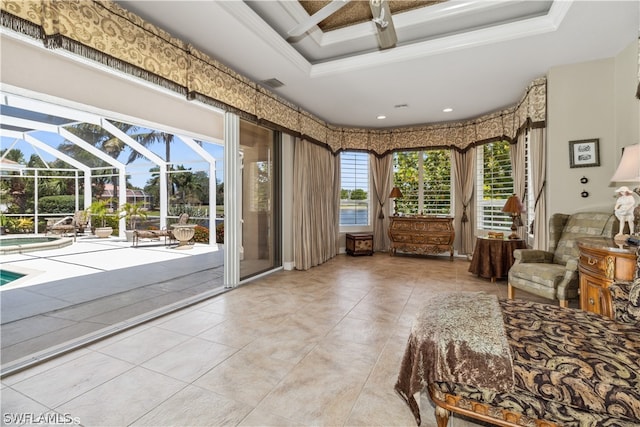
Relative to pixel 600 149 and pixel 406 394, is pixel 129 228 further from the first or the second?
pixel 600 149

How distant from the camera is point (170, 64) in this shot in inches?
114

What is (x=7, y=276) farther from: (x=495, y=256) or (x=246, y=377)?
(x=495, y=256)

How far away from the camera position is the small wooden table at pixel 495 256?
14.7ft

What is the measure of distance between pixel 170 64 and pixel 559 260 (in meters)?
4.61

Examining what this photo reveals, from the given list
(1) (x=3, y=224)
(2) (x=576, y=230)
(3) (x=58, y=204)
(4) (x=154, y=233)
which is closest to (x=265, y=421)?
(2) (x=576, y=230)

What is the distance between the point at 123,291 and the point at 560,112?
5.89m

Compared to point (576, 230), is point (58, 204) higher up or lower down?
higher up

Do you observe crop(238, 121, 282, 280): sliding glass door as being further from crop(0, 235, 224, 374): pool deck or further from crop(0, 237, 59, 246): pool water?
crop(0, 237, 59, 246): pool water

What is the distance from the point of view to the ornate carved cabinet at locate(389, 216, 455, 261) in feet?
19.8

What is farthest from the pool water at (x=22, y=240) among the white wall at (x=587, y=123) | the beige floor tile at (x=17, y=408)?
the white wall at (x=587, y=123)

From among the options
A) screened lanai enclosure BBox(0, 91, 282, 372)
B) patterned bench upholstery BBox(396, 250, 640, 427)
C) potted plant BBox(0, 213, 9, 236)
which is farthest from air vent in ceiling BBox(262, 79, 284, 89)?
potted plant BBox(0, 213, 9, 236)

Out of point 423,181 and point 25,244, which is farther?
point 25,244

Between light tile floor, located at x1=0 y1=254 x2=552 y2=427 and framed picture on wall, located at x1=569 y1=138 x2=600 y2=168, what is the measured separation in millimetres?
2491

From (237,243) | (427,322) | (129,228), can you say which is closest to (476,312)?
(427,322)
